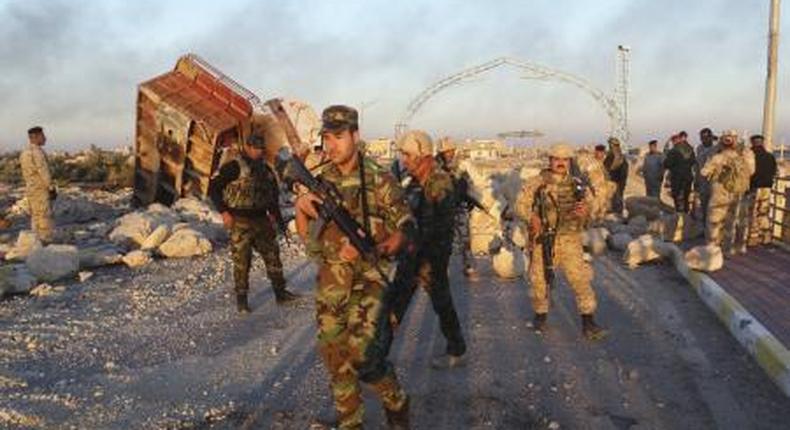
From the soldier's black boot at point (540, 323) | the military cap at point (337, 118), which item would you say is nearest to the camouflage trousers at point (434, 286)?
the soldier's black boot at point (540, 323)

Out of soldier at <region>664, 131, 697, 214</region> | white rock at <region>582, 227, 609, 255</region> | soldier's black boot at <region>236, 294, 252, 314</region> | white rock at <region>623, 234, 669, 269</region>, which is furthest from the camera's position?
soldier at <region>664, 131, 697, 214</region>

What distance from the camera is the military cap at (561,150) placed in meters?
6.43

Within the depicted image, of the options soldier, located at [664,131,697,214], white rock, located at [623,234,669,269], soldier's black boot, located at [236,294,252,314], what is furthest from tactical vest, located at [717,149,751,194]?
soldier's black boot, located at [236,294,252,314]

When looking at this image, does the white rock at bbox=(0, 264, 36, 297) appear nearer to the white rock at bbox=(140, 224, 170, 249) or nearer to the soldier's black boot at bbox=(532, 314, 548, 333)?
the white rock at bbox=(140, 224, 170, 249)

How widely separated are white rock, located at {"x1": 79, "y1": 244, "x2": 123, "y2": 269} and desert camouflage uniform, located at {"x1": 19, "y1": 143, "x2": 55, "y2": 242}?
132 centimetres

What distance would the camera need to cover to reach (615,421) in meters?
4.77

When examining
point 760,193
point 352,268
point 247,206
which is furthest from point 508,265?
point 352,268

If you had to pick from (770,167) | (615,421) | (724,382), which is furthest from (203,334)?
(770,167)

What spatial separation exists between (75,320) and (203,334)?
152 cm

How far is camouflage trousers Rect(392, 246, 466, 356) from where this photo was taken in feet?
19.2

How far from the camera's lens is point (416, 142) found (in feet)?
19.2

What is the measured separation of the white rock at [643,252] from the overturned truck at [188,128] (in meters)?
7.54

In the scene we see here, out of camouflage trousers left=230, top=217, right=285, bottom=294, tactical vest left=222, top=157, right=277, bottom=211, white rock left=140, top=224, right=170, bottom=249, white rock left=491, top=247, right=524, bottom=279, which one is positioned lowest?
white rock left=491, top=247, right=524, bottom=279

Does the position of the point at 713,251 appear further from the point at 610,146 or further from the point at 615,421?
the point at 610,146
